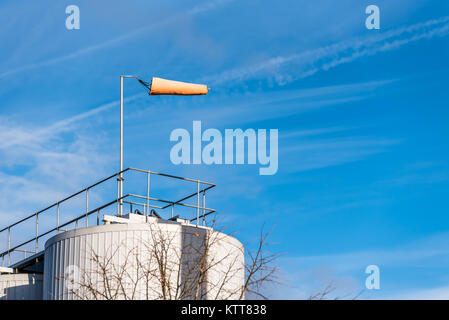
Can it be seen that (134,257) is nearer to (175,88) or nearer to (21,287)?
(21,287)

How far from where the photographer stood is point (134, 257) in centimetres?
2289

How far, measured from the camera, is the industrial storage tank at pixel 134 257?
22.7 metres

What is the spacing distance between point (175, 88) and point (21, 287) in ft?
29.9

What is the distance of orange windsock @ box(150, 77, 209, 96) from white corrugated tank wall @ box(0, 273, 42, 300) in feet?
26.3

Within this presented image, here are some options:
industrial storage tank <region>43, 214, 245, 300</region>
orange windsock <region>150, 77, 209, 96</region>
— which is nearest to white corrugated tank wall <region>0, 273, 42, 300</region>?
industrial storage tank <region>43, 214, 245, 300</region>

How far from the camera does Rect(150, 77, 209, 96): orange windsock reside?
26.9 metres

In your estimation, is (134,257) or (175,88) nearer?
(134,257)

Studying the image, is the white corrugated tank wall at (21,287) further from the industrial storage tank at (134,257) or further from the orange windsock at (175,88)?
the orange windsock at (175,88)


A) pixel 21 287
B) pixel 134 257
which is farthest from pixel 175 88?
pixel 21 287

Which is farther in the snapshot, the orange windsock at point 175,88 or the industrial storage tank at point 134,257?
the orange windsock at point 175,88

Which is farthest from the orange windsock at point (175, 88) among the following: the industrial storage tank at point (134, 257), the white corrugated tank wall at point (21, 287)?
the white corrugated tank wall at point (21, 287)

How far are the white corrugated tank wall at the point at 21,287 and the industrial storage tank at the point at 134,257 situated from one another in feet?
7.49

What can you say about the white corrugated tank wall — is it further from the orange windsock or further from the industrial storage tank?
the orange windsock
